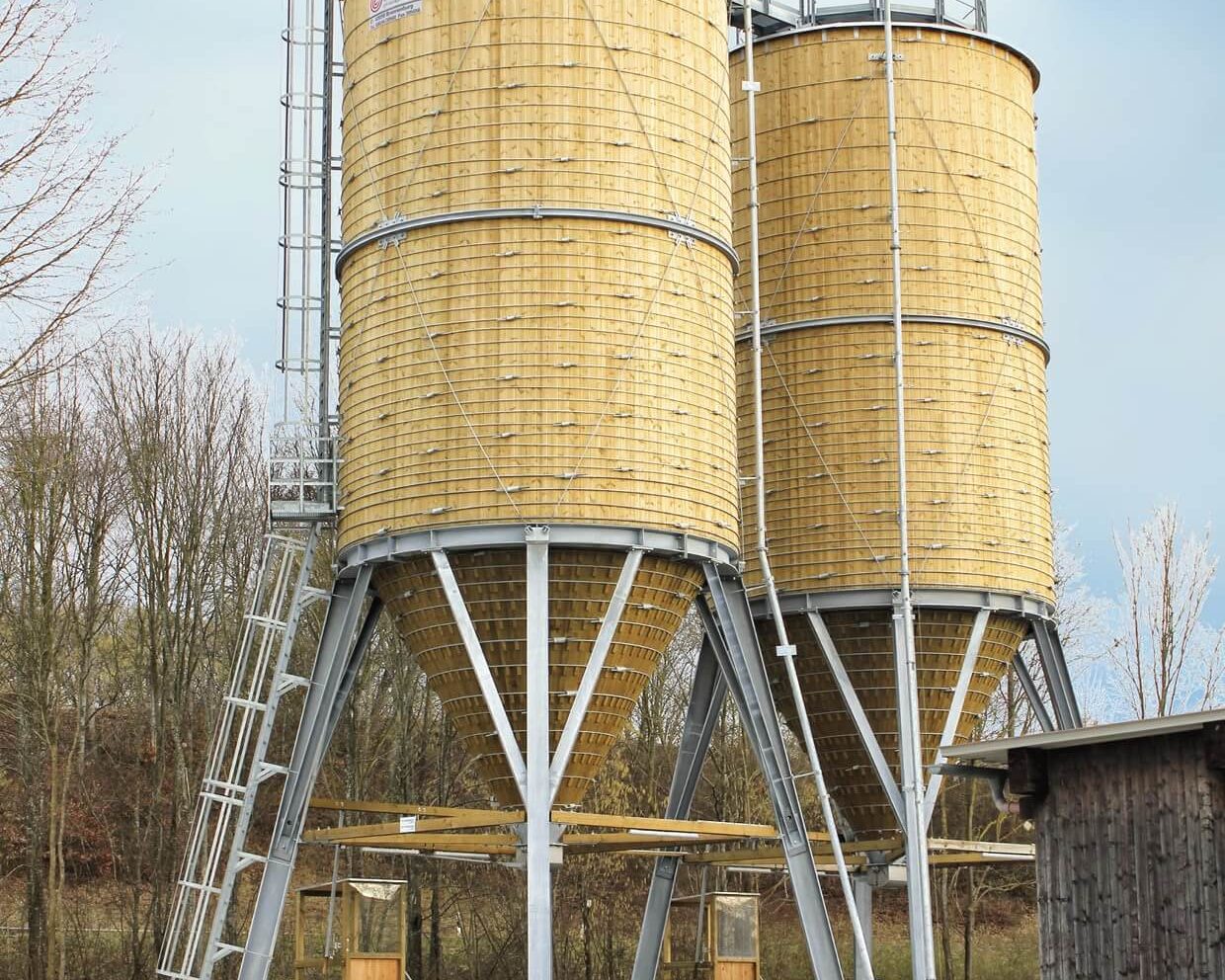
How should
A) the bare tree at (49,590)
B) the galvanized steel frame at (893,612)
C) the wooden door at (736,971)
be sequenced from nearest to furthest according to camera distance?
the galvanized steel frame at (893,612) < the wooden door at (736,971) < the bare tree at (49,590)

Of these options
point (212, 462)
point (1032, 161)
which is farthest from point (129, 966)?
point (1032, 161)

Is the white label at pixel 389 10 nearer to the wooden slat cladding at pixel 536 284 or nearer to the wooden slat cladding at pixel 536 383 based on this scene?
the wooden slat cladding at pixel 536 284

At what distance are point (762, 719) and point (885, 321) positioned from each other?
7.31 metres

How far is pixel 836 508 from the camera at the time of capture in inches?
1065

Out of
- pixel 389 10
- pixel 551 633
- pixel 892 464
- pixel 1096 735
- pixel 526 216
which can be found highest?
pixel 389 10

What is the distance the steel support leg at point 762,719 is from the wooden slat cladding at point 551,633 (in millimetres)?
525

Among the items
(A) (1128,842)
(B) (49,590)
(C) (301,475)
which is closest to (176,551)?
(B) (49,590)

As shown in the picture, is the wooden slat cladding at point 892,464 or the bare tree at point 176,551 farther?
the bare tree at point 176,551

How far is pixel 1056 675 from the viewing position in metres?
27.9

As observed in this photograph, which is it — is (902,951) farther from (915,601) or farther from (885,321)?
(885,321)

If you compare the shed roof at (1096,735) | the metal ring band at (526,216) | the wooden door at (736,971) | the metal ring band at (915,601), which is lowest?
the wooden door at (736,971)

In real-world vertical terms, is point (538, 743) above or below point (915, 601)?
below

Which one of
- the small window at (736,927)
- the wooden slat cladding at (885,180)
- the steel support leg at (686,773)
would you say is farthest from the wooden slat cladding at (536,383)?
the small window at (736,927)

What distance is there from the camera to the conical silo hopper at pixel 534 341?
21.5m
